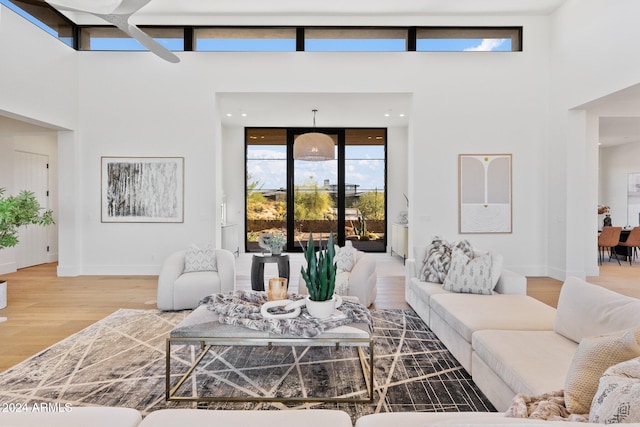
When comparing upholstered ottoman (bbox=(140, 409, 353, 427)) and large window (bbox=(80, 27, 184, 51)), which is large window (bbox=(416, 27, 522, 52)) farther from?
upholstered ottoman (bbox=(140, 409, 353, 427))

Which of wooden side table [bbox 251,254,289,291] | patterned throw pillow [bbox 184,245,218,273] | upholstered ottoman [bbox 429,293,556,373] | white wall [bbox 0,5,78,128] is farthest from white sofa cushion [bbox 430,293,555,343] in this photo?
white wall [bbox 0,5,78,128]

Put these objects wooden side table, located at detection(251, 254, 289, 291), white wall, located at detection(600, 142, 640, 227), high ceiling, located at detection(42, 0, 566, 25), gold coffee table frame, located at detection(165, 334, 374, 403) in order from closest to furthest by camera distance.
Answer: gold coffee table frame, located at detection(165, 334, 374, 403), wooden side table, located at detection(251, 254, 289, 291), high ceiling, located at detection(42, 0, 566, 25), white wall, located at detection(600, 142, 640, 227)

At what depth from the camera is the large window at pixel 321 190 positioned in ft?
30.9

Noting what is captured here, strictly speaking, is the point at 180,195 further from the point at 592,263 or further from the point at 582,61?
the point at 592,263

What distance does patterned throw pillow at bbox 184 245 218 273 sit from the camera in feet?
15.5

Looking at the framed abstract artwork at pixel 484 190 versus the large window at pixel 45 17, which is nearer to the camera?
the large window at pixel 45 17

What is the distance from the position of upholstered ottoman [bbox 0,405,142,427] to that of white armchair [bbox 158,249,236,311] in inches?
113

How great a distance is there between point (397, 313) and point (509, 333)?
1.91 m

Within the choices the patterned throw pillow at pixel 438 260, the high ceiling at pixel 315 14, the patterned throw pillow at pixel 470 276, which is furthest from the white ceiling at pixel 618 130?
the patterned throw pillow at pixel 470 276

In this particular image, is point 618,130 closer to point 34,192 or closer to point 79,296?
point 79,296

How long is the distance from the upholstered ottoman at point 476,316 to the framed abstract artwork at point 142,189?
4.73m

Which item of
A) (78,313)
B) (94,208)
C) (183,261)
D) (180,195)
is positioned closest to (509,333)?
(183,261)

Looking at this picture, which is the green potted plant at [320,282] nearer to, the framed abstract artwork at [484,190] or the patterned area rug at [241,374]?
the patterned area rug at [241,374]

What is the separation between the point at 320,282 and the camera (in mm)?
→ 2605
